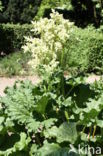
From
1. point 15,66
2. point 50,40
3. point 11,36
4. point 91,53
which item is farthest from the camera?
point 11,36

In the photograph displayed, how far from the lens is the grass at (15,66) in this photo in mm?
11320

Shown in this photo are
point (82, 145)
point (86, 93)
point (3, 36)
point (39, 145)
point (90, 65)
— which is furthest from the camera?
point (3, 36)

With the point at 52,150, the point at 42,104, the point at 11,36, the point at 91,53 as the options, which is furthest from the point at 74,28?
the point at 11,36

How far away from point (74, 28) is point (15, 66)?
3.78 metres

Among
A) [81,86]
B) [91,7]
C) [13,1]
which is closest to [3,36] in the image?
[13,1]

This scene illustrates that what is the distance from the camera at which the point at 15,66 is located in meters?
11.5

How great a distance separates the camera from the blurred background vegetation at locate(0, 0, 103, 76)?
38.3 feet

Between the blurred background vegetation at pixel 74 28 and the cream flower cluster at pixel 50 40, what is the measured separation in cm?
217

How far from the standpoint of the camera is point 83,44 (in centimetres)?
1187

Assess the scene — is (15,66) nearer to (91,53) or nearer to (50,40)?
(91,53)

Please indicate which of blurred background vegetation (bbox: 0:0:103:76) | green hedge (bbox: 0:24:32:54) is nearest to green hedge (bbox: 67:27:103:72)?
Answer: blurred background vegetation (bbox: 0:0:103:76)

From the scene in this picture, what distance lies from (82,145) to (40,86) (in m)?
0.92

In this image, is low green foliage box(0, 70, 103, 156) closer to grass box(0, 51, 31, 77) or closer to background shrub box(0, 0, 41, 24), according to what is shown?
grass box(0, 51, 31, 77)

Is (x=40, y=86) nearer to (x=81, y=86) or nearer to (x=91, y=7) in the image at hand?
(x=81, y=86)
